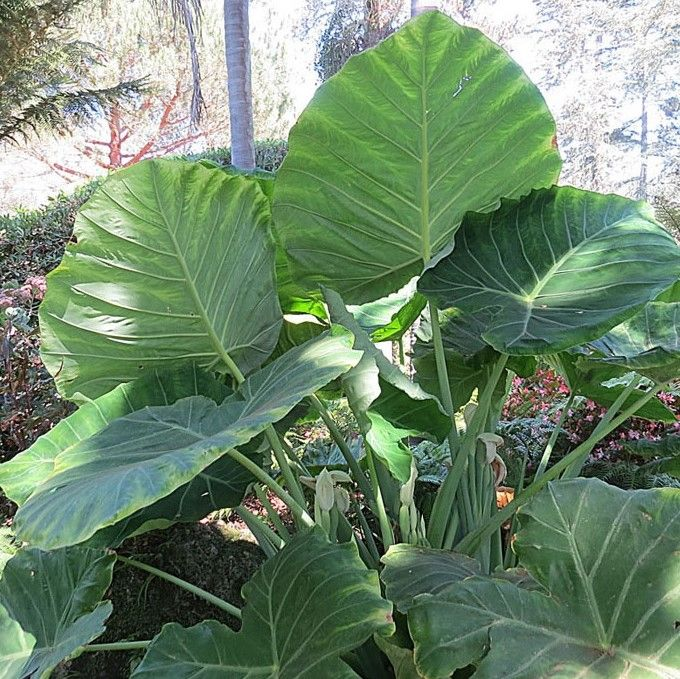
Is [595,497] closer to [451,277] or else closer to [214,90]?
[451,277]

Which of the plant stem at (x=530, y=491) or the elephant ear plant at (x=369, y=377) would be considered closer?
the elephant ear plant at (x=369, y=377)

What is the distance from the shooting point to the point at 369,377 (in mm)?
869

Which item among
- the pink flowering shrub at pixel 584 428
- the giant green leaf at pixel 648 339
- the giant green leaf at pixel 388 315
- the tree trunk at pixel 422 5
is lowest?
the pink flowering shrub at pixel 584 428

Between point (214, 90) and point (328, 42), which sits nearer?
point (328, 42)

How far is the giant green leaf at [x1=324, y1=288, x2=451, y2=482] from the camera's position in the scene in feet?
2.85

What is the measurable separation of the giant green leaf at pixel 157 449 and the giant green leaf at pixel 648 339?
1.57ft

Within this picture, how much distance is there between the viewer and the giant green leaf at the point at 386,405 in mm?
870

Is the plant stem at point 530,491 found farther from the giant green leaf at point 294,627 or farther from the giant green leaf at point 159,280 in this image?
the giant green leaf at point 159,280

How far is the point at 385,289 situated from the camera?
1311 mm

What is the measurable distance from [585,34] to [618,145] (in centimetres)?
211

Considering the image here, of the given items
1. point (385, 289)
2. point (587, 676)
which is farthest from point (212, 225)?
point (587, 676)

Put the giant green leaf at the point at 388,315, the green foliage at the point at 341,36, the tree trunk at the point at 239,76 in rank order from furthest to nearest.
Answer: the green foliage at the point at 341,36
the tree trunk at the point at 239,76
the giant green leaf at the point at 388,315

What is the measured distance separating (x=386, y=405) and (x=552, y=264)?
36 centimetres

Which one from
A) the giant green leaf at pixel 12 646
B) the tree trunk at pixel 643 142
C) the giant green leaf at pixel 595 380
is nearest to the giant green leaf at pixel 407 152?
the giant green leaf at pixel 595 380
